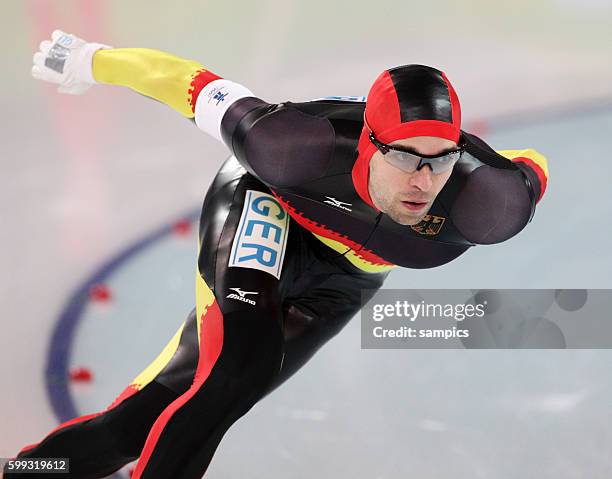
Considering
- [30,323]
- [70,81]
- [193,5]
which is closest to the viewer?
[70,81]

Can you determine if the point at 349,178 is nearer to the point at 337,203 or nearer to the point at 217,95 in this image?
the point at 337,203

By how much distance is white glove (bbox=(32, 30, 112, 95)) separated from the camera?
3.71 meters

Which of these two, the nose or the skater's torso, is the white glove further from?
the nose

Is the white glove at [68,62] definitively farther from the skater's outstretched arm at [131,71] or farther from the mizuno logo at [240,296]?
the mizuno logo at [240,296]

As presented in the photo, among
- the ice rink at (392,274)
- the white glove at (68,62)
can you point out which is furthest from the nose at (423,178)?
the white glove at (68,62)

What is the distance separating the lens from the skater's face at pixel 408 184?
2.69 m

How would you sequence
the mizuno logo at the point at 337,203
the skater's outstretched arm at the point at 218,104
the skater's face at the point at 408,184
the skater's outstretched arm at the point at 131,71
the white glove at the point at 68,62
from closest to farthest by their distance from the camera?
the skater's face at the point at 408,184, the skater's outstretched arm at the point at 218,104, the mizuno logo at the point at 337,203, the skater's outstretched arm at the point at 131,71, the white glove at the point at 68,62

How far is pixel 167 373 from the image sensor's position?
3.31 metres

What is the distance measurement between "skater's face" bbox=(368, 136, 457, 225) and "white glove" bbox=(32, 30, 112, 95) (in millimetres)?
1357

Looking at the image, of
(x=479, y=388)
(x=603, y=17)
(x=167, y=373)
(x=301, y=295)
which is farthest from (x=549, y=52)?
(x=167, y=373)

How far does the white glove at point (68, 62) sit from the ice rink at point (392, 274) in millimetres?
1020

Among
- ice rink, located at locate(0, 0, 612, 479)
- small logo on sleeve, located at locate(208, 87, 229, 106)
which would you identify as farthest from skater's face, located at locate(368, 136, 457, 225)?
ice rink, located at locate(0, 0, 612, 479)

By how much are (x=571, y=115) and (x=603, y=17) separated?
0.84m

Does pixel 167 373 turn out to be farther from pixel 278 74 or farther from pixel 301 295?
pixel 278 74
